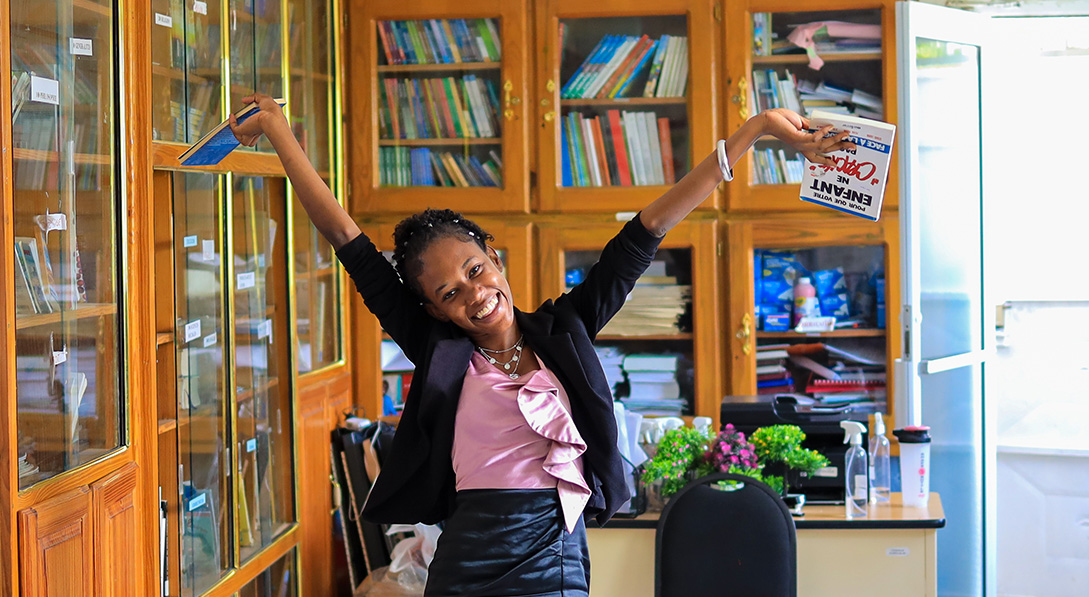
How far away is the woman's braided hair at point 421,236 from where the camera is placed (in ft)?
5.94

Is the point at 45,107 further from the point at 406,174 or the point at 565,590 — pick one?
the point at 406,174

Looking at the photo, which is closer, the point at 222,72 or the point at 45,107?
the point at 45,107

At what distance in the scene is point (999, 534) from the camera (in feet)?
13.5

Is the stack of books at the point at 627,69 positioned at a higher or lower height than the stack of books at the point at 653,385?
higher

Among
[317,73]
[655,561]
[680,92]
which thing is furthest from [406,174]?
[655,561]

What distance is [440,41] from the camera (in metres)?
3.79

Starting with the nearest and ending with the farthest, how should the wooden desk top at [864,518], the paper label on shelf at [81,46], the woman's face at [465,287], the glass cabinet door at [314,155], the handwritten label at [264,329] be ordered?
the woman's face at [465,287] → the paper label on shelf at [81,46] → the wooden desk top at [864,518] → the handwritten label at [264,329] → the glass cabinet door at [314,155]

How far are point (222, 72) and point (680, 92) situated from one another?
1.63 metres

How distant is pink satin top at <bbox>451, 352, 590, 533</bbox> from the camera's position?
1.69 meters

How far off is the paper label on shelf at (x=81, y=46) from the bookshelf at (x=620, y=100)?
1841 millimetres

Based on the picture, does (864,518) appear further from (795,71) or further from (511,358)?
(795,71)

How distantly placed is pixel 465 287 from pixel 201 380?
1207 mm

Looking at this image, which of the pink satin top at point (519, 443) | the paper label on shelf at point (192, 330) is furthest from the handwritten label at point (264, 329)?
the pink satin top at point (519, 443)

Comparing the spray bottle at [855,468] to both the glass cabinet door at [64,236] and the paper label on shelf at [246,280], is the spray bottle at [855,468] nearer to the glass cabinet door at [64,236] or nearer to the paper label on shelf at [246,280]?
the paper label on shelf at [246,280]
